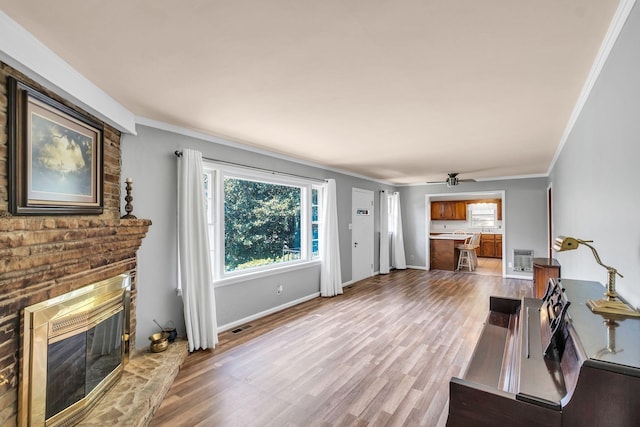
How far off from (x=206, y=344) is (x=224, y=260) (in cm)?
96

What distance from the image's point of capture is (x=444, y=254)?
795cm

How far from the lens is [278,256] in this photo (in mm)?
4609

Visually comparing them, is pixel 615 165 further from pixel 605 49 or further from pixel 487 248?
pixel 487 248

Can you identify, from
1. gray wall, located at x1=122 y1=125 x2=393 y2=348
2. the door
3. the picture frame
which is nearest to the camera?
the picture frame

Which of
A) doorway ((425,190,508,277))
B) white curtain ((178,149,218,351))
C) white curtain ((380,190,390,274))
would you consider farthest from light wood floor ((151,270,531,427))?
doorway ((425,190,508,277))

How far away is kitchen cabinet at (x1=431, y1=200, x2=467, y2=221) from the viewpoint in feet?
34.0

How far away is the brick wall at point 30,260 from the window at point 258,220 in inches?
55.3

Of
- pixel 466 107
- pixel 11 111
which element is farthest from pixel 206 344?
pixel 466 107

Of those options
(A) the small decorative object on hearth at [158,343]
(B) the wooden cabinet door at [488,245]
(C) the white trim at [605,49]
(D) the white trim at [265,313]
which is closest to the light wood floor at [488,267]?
(B) the wooden cabinet door at [488,245]

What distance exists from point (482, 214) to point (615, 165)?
9.71 m

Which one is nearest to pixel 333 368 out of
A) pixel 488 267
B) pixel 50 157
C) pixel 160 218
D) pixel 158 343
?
pixel 158 343

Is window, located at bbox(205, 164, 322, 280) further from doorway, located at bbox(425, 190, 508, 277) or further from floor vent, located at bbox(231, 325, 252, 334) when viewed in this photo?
doorway, located at bbox(425, 190, 508, 277)

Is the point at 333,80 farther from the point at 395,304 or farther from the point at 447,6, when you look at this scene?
the point at 395,304

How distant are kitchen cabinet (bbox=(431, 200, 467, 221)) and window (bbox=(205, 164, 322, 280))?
6.76 metres
